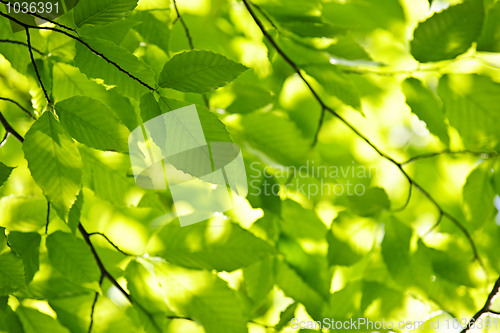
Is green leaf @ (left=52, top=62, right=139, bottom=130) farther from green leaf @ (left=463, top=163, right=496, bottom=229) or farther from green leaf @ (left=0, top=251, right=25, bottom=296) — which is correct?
green leaf @ (left=463, top=163, right=496, bottom=229)

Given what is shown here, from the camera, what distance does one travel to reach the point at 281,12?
1.57 ft

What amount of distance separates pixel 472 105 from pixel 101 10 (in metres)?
0.53

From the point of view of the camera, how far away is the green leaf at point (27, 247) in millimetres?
365

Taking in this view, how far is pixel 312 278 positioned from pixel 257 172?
0.61 ft

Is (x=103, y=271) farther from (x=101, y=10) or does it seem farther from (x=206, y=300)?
(x=101, y=10)

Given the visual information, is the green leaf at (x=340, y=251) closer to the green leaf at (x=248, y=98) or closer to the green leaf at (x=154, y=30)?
the green leaf at (x=248, y=98)

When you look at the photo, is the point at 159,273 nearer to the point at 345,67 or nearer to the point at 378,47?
the point at 345,67

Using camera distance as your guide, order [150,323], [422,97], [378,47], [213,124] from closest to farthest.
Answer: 1. [213,124]
2. [150,323]
3. [422,97]
4. [378,47]

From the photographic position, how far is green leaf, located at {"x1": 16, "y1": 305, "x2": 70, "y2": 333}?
1.31 feet

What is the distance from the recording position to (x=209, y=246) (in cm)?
39

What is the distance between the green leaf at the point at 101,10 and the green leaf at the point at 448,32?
0.40 meters

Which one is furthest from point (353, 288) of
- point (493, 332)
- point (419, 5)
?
point (419, 5)

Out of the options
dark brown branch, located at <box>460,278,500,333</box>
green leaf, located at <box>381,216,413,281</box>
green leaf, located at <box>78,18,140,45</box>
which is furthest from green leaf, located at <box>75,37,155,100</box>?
dark brown branch, located at <box>460,278,500,333</box>

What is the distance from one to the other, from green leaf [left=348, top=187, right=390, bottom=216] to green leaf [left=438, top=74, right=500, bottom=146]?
6.2 inches
